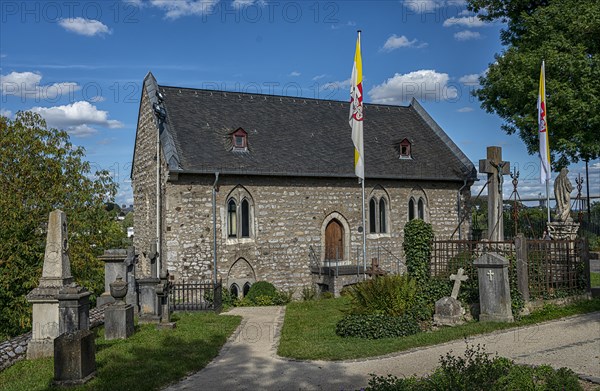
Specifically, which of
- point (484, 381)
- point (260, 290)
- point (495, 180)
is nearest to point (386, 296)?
point (495, 180)

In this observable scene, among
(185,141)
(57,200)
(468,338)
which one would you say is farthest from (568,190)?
(57,200)

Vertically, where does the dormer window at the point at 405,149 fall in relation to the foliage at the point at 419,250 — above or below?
above

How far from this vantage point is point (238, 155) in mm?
21656

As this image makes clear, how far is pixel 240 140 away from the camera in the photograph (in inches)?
872

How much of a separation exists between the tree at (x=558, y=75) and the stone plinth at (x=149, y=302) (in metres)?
14.2

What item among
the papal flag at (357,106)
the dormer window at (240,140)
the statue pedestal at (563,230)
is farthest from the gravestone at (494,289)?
the dormer window at (240,140)

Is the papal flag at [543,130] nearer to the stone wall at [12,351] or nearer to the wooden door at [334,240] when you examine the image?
the wooden door at [334,240]

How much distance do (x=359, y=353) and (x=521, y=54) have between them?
47.7ft

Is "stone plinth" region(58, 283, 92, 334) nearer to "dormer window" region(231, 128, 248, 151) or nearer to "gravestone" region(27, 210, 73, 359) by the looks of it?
"gravestone" region(27, 210, 73, 359)

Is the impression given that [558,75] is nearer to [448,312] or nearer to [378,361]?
[448,312]

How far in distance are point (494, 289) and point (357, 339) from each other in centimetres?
340

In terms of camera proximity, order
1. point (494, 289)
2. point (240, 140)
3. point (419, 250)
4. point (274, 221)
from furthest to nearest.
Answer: point (240, 140) → point (274, 221) → point (419, 250) → point (494, 289)

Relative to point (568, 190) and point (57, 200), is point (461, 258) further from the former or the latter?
point (57, 200)

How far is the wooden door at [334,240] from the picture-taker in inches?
905
